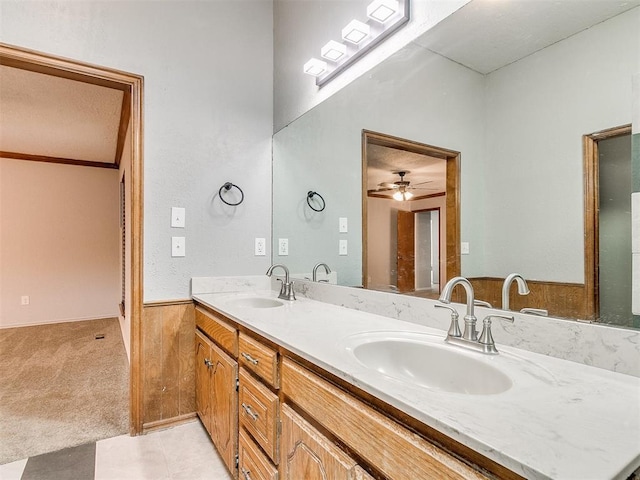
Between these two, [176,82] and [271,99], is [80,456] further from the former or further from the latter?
[271,99]

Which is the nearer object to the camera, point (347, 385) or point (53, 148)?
point (347, 385)

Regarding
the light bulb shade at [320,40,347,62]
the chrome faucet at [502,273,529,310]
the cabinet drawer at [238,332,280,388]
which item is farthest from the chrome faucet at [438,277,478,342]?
the light bulb shade at [320,40,347,62]

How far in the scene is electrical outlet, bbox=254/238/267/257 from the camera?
A: 7.68ft

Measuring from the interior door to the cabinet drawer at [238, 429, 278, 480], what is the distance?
0.80m

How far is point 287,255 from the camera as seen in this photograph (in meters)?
2.34

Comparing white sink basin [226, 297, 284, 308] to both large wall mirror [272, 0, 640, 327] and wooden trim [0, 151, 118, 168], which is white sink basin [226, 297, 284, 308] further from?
wooden trim [0, 151, 118, 168]

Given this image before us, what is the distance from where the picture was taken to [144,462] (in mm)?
1702

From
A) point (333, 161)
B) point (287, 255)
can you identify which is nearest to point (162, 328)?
point (287, 255)

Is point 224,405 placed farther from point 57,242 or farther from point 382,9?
point 57,242

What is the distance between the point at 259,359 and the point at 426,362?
1.86 ft

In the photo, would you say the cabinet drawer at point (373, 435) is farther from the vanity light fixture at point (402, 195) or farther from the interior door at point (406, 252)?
the vanity light fixture at point (402, 195)

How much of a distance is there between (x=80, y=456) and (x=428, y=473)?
191 centimetres

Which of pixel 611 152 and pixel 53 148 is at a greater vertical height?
pixel 53 148

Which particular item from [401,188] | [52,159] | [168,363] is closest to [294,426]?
[401,188]
